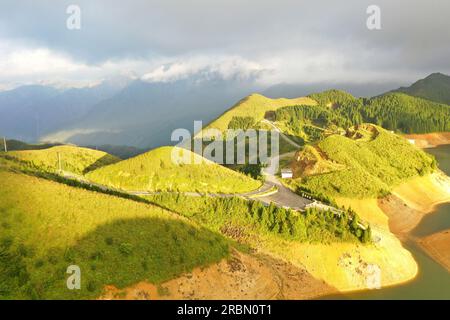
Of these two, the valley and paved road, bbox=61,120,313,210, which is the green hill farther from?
paved road, bbox=61,120,313,210

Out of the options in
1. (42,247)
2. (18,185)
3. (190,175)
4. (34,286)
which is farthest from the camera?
(190,175)

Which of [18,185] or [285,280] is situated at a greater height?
[18,185]

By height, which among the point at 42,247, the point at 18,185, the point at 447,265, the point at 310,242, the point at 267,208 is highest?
the point at 18,185

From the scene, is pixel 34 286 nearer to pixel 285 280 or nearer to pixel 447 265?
pixel 285 280

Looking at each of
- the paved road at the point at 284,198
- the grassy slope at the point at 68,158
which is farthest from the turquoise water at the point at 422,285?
the grassy slope at the point at 68,158

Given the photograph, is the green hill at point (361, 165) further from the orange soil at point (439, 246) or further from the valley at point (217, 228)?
the orange soil at point (439, 246)

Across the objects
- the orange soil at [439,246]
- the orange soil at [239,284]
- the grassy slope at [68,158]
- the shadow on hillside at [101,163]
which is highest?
the grassy slope at [68,158]
